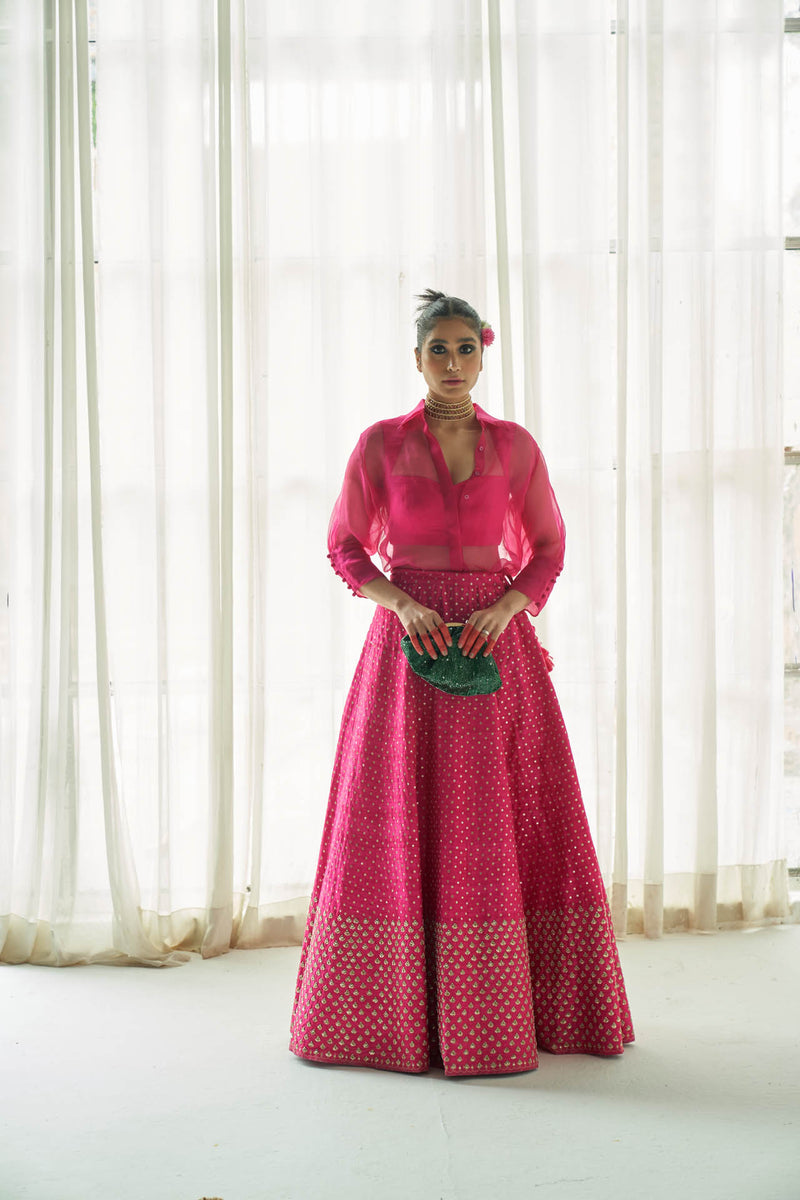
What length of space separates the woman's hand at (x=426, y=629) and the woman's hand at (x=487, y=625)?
36mm

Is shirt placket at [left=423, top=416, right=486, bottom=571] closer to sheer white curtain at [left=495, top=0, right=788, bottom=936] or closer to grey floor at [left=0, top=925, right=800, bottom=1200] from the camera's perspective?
sheer white curtain at [left=495, top=0, right=788, bottom=936]

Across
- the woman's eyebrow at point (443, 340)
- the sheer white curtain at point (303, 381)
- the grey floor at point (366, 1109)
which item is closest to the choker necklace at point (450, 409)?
the woman's eyebrow at point (443, 340)

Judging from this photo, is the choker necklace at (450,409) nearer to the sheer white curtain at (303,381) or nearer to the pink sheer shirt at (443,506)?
the pink sheer shirt at (443,506)

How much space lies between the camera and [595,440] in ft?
9.16

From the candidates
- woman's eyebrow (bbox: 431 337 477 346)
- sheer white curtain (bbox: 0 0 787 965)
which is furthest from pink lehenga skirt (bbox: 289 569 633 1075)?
sheer white curtain (bbox: 0 0 787 965)

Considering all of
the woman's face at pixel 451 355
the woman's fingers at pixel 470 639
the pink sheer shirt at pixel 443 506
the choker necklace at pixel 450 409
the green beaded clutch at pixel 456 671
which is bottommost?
the green beaded clutch at pixel 456 671

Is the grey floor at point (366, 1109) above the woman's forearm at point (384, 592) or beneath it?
beneath

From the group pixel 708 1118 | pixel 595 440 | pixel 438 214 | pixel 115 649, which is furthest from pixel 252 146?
pixel 708 1118

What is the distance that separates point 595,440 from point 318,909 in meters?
1.37

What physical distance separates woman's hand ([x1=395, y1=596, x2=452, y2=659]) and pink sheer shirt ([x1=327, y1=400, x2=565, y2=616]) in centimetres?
13

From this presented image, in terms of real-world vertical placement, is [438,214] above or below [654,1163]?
above

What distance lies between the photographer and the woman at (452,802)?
203cm

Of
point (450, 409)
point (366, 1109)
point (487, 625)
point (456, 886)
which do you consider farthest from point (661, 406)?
point (366, 1109)

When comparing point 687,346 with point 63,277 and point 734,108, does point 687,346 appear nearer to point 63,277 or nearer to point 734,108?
point 734,108
